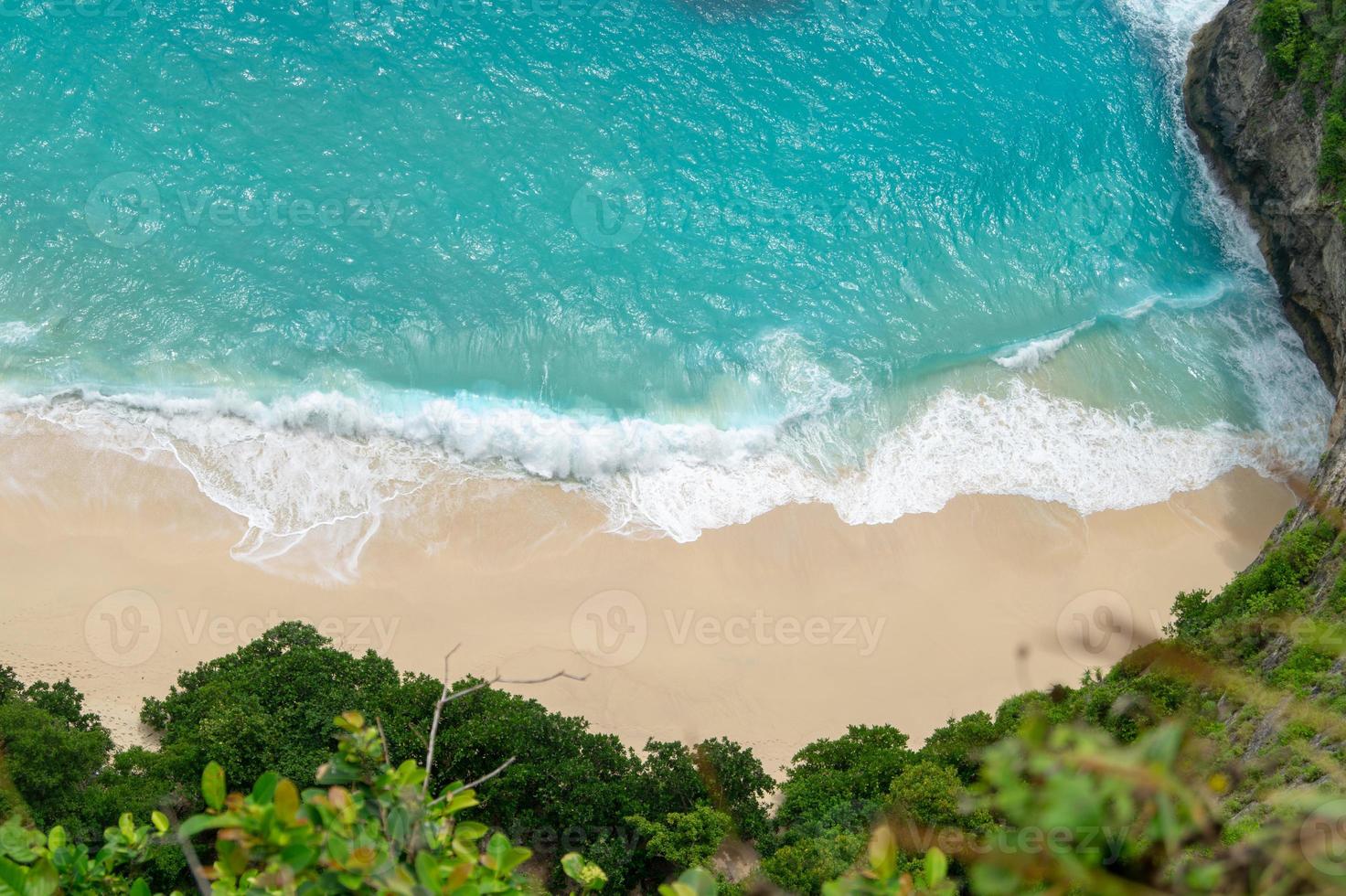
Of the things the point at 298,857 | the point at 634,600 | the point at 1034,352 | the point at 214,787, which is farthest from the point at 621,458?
the point at 298,857

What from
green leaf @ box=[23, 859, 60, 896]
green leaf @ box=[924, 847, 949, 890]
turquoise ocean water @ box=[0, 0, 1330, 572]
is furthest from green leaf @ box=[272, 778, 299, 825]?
turquoise ocean water @ box=[0, 0, 1330, 572]

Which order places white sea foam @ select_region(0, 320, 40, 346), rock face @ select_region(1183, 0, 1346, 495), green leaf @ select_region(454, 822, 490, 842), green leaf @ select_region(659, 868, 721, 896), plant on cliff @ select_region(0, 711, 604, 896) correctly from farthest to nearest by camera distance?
rock face @ select_region(1183, 0, 1346, 495), white sea foam @ select_region(0, 320, 40, 346), green leaf @ select_region(454, 822, 490, 842), plant on cliff @ select_region(0, 711, 604, 896), green leaf @ select_region(659, 868, 721, 896)

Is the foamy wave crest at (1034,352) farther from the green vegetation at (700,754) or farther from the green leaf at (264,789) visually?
the green leaf at (264,789)

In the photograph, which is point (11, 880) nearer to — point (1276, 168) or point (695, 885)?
point (695, 885)

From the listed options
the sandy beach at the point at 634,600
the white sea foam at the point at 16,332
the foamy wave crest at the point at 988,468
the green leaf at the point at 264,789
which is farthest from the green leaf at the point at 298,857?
the white sea foam at the point at 16,332

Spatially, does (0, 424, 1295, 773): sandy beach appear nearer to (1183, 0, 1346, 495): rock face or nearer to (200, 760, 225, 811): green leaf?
(1183, 0, 1346, 495): rock face

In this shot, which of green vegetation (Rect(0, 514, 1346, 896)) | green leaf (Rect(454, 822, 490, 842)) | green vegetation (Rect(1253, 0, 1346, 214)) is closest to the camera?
green leaf (Rect(454, 822, 490, 842))
